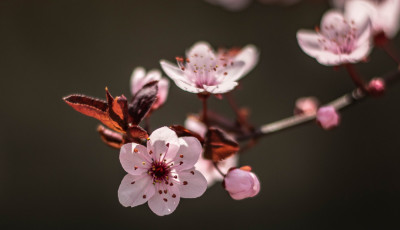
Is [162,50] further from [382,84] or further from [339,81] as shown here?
[382,84]

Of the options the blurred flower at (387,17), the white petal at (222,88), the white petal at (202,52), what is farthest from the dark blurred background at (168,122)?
the white petal at (222,88)

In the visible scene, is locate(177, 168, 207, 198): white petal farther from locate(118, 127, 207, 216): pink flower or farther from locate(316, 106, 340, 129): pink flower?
locate(316, 106, 340, 129): pink flower

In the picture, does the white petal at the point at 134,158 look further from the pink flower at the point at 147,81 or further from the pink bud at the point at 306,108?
the pink bud at the point at 306,108

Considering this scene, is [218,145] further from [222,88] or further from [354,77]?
[354,77]

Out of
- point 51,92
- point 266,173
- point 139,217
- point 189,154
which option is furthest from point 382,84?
point 51,92

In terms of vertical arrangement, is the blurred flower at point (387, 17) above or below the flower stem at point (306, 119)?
above

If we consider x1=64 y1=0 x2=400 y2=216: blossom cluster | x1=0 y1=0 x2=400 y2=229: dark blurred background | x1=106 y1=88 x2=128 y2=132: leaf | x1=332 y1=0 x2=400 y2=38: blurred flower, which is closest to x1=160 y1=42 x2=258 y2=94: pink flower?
x1=64 y1=0 x2=400 y2=216: blossom cluster
